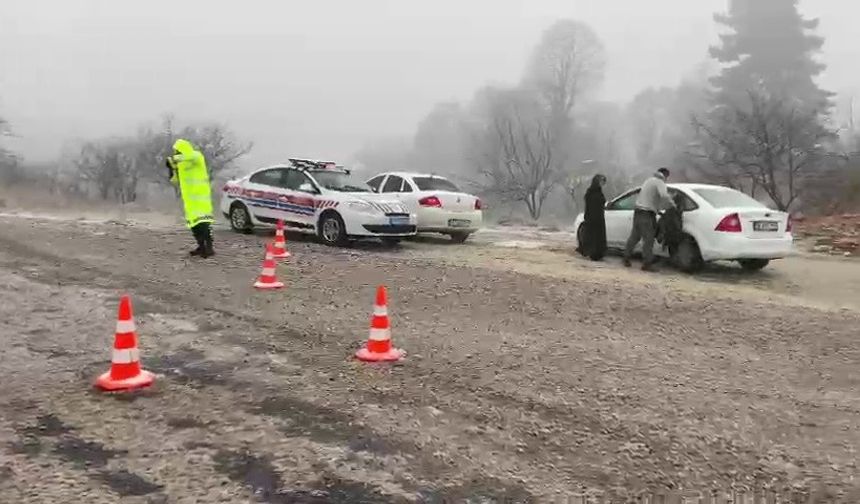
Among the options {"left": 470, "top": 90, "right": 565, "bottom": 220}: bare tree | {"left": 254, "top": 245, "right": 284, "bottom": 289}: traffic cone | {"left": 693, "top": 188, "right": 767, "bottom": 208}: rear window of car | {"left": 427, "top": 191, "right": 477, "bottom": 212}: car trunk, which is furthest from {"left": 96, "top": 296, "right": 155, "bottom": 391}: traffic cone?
{"left": 470, "top": 90, "right": 565, "bottom": 220}: bare tree

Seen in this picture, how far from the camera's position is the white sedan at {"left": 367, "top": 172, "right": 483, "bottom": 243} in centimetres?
1423

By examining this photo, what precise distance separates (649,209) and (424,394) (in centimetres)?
707

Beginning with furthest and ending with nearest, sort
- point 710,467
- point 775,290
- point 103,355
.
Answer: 1. point 775,290
2. point 103,355
3. point 710,467

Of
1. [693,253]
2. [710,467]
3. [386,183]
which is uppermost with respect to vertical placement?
[386,183]

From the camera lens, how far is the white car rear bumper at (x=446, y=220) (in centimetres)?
1423

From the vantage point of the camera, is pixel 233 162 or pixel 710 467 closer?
pixel 710 467

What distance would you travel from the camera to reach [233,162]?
55531mm

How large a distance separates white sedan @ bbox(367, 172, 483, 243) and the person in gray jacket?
3960 millimetres

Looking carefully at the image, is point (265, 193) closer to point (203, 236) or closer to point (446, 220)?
point (446, 220)

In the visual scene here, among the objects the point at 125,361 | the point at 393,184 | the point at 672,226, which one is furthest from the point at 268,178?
the point at 125,361

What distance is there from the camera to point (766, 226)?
34.9 ft

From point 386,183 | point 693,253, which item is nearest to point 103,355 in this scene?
point 693,253

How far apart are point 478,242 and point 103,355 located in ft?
34.4

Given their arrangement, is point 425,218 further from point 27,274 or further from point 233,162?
point 233,162
